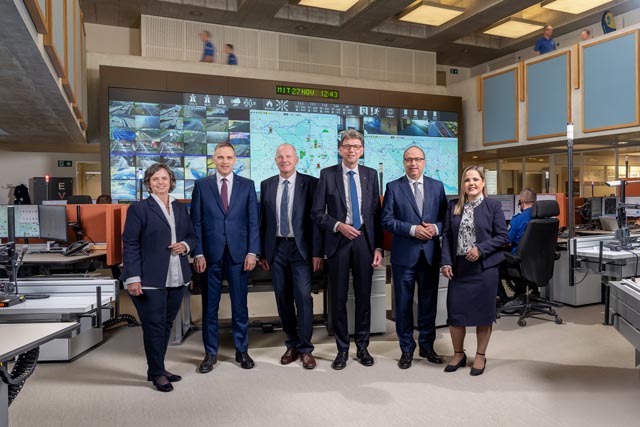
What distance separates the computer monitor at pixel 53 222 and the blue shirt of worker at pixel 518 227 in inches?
170

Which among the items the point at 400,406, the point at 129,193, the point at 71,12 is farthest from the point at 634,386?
the point at 129,193

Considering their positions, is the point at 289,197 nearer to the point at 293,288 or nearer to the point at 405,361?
the point at 293,288

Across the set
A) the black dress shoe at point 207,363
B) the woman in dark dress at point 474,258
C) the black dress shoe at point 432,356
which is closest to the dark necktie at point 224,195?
the black dress shoe at point 207,363

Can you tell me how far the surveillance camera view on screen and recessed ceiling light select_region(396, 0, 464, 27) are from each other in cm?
202

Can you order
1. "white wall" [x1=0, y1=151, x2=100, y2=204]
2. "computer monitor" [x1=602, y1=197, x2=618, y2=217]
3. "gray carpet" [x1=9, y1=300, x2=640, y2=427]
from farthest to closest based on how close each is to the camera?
"white wall" [x1=0, y1=151, x2=100, y2=204]
"computer monitor" [x1=602, y1=197, x2=618, y2=217]
"gray carpet" [x1=9, y1=300, x2=640, y2=427]

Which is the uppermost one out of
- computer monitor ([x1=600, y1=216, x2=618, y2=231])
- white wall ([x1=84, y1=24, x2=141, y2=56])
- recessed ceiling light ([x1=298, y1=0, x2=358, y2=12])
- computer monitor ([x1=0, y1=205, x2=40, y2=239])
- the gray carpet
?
recessed ceiling light ([x1=298, y1=0, x2=358, y2=12])

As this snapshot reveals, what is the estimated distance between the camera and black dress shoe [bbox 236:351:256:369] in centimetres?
350

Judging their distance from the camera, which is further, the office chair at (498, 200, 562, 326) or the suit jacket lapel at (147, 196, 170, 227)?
the office chair at (498, 200, 562, 326)

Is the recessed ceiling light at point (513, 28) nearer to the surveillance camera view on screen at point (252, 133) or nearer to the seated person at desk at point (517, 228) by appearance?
the surveillance camera view on screen at point (252, 133)

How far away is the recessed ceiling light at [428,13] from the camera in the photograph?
9.55 meters

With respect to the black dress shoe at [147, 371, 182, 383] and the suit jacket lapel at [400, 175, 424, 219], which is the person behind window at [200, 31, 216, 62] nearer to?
the suit jacket lapel at [400, 175, 424, 219]

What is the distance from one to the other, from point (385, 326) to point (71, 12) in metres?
4.44

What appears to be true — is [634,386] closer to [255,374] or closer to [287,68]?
[255,374]

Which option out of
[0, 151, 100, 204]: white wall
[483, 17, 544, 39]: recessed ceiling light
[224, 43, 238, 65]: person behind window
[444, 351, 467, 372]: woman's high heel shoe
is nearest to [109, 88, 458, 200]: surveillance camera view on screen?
[224, 43, 238, 65]: person behind window
